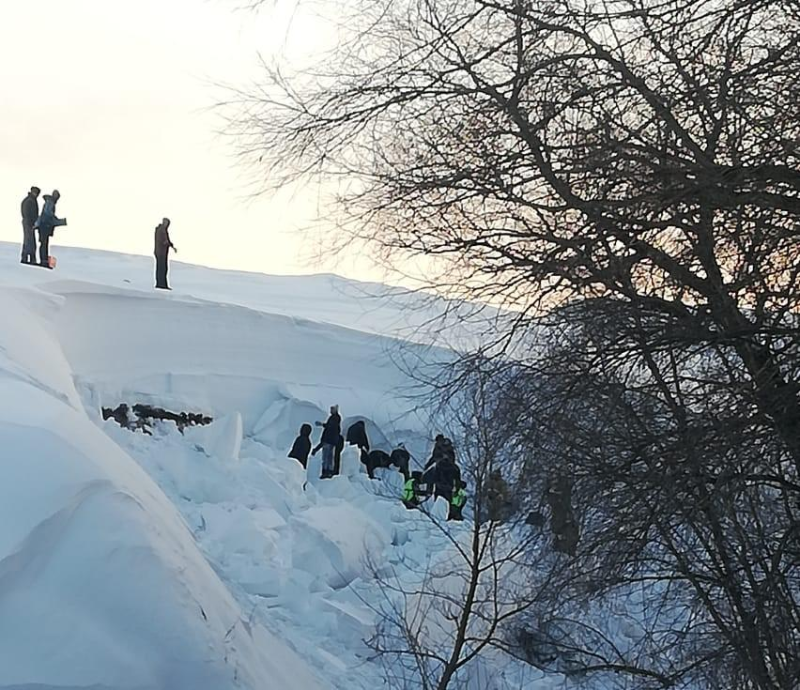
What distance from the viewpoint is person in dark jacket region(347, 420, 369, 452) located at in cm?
1892

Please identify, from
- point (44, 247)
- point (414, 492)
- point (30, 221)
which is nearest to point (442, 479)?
point (414, 492)

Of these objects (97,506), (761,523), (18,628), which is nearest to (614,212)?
(761,523)

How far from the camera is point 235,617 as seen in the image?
23.4 ft

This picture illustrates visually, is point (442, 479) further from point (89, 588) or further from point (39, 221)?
point (89, 588)

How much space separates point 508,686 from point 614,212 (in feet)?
24.2

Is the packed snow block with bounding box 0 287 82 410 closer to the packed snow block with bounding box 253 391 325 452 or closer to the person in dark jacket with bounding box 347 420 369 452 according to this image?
the packed snow block with bounding box 253 391 325 452

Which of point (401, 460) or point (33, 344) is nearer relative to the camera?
point (33, 344)

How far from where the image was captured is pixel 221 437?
52.4 feet

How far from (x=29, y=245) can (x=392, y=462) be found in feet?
23.6

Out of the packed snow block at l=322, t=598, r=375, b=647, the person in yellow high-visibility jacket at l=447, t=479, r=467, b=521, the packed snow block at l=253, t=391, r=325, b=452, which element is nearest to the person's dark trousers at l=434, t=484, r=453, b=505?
the person in yellow high-visibility jacket at l=447, t=479, r=467, b=521

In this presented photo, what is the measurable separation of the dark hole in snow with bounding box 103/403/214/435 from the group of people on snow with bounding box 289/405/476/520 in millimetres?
1602

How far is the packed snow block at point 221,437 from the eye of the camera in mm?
15695

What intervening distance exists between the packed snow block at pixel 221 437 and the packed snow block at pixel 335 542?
5.14 feet

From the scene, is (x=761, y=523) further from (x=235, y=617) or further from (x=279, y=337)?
(x=279, y=337)
